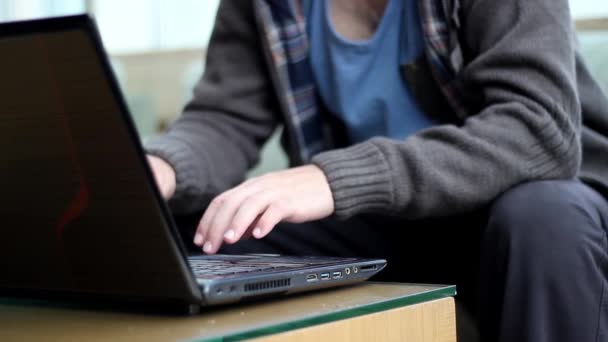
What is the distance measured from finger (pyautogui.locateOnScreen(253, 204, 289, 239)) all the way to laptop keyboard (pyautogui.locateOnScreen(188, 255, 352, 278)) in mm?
27

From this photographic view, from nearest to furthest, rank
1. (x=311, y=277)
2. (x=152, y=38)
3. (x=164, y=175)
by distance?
(x=311, y=277), (x=164, y=175), (x=152, y=38)

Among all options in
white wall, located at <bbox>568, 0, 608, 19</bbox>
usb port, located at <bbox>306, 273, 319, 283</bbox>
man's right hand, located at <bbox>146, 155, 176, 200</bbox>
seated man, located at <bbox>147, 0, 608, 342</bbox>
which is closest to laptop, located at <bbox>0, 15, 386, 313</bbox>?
usb port, located at <bbox>306, 273, 319, 283</bbox>

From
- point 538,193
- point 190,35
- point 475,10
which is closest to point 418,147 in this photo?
point 538,193

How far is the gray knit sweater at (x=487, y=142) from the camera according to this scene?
0.82m

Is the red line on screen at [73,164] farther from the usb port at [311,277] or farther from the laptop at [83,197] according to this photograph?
the usb port at [311,277]

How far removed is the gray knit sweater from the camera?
82 centimetres

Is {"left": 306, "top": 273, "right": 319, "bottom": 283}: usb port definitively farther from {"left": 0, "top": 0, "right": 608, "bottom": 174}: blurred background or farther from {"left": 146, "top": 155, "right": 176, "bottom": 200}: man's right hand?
{"left": 0, "top": 0, "right": 608, "bottom": 174}: blurred background

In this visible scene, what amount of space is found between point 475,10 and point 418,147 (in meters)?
0.23

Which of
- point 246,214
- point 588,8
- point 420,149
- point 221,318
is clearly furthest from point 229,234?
point 588,8

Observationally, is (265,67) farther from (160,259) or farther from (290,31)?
(160,259)

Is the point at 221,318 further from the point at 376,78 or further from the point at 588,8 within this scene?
the point at 588,8

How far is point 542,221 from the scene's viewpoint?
72cm

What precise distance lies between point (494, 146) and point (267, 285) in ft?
1.14

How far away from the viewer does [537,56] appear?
0.88 meters
